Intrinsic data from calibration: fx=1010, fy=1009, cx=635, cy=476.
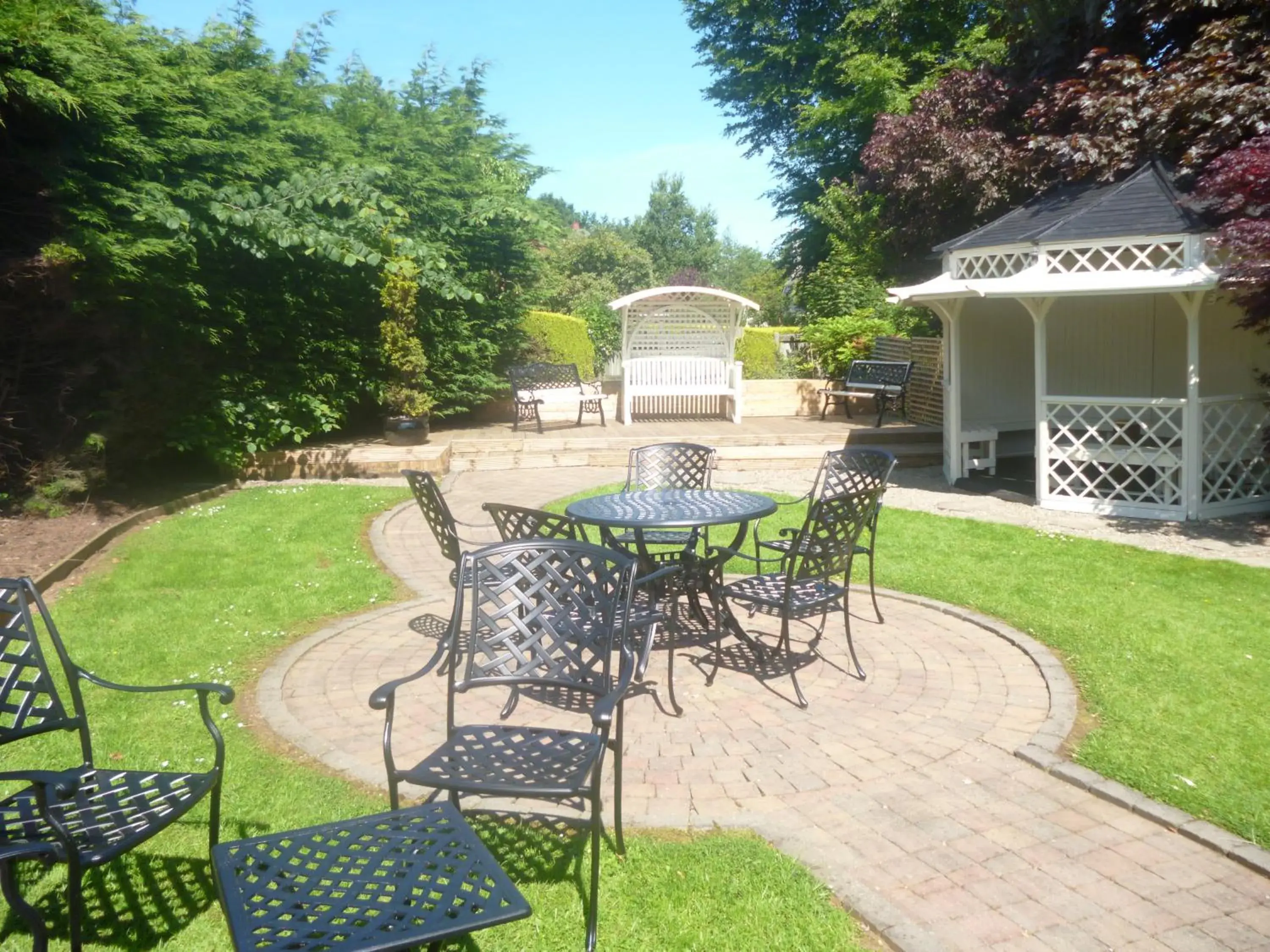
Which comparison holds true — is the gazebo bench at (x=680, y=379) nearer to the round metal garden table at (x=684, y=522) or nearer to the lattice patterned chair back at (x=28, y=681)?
the round metal garden table at (x=684, y=522)

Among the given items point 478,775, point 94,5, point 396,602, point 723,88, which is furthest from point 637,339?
point 478,775

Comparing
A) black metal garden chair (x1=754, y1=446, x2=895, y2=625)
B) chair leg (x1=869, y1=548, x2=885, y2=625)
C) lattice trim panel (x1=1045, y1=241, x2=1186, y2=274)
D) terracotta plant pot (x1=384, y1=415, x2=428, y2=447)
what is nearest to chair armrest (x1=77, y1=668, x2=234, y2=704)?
black metal garden chair (x1=754, y1=446, x2=895, y2=625)

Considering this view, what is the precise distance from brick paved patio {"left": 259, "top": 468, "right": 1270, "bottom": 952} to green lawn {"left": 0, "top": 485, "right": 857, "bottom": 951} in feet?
0.70

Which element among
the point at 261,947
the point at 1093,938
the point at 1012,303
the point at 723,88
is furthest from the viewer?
the point at 723,88

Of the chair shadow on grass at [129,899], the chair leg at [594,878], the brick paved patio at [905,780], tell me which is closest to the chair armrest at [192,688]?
the chair shadow on grass at [129,899]

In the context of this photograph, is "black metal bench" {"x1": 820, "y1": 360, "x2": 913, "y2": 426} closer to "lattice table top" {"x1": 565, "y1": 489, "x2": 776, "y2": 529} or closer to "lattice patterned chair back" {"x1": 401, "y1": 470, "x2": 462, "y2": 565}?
"lattice table top" {"x1": 565, "y1": 489, "x2": 776, "y2": 529}

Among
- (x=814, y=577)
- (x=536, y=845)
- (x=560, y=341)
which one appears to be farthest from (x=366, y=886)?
(x=560, y=341)

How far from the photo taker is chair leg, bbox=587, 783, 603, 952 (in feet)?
9.62

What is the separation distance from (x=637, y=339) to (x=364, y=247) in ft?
22.0

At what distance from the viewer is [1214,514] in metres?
9.77

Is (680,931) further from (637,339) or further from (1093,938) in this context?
(637,339)

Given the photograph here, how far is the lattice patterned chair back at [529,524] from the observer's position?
14.8 ft

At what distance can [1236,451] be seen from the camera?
392 inches

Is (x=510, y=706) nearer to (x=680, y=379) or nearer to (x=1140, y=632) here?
(x=1140, y=632)
